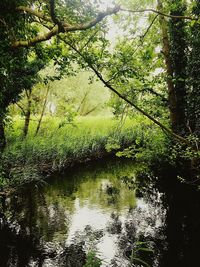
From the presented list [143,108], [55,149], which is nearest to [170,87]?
[143,108]

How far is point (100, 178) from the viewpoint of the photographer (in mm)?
13195

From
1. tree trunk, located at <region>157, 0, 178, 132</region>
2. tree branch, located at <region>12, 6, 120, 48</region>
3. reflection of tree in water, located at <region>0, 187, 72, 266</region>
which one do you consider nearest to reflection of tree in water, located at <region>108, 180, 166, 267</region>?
reflection of tree in water, located at <region>0, 187, 72, 266</region>

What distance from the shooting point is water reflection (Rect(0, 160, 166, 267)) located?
6.60m

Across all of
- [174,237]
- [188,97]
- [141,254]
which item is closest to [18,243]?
[141,254]

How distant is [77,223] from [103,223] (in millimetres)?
723

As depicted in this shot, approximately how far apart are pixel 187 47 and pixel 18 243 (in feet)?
30.3

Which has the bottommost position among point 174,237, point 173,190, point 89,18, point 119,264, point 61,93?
point 119,264

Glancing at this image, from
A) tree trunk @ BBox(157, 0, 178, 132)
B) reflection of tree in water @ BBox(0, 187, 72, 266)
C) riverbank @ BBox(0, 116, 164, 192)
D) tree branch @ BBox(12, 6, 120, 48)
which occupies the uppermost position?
tree trunk @ BBox(157, 0, 178, 132)

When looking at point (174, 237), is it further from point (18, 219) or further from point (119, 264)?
point (18, 219)

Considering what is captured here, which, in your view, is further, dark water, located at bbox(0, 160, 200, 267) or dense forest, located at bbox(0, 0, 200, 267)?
dense forest, located at bbox(0, 0, 200, 267)

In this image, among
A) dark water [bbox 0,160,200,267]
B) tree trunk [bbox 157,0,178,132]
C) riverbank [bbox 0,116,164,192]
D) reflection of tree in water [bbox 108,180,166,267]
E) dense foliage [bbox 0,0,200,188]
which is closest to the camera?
dense foliage [bbox 0,0,200,188]

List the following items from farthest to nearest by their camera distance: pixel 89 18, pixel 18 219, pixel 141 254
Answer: pixel 18 219, pixel 141 254, pixel 89 18

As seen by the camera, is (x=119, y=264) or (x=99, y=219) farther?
(x=99, y=219)

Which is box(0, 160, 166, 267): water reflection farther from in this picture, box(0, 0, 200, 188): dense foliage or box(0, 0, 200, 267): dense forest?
box(0, 0, 200, 188): dense foliage
